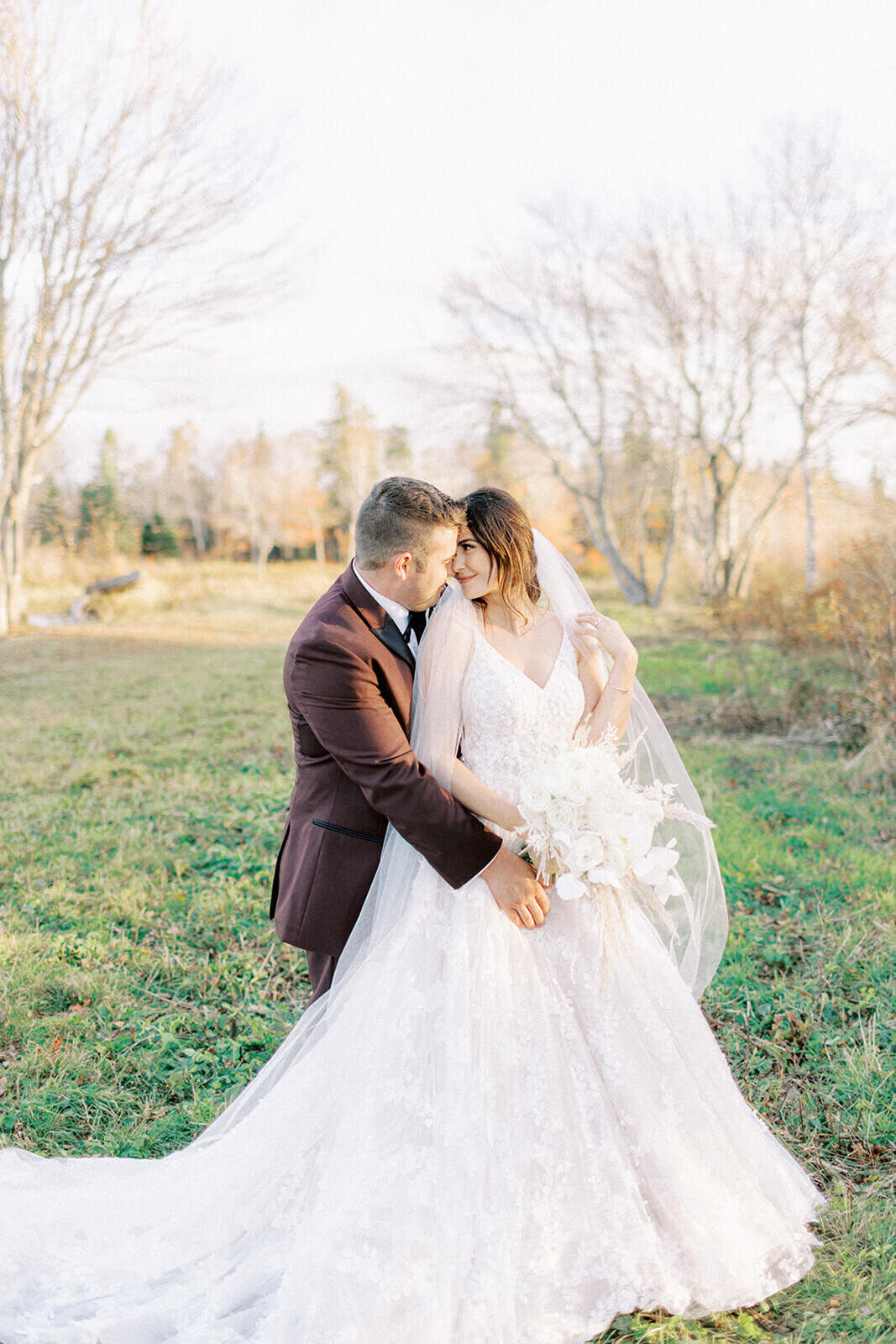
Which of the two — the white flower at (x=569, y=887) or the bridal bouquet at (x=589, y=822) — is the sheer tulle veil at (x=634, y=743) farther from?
the white flower at (x=569, y=887)

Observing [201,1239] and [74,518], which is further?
[74,518]

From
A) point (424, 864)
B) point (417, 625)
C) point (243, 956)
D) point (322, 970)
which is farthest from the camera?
point (243, 956)

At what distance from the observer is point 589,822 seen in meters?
2.37

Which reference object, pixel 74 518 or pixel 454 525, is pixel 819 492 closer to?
pixel 454 525

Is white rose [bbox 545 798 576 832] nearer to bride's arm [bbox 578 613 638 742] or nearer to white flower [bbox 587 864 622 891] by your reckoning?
white flower [bbox 587 864 622 891]

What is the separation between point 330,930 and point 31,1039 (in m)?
1.85

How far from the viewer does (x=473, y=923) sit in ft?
8.33

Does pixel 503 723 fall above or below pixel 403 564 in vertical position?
below

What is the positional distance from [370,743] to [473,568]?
2.33 feet

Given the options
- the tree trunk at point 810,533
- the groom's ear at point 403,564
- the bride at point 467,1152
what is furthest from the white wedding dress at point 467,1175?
the tree trunk at point 810,533

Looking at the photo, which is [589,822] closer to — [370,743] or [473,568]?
[370,743]

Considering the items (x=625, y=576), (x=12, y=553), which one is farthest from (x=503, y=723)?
(x=625, y=576)

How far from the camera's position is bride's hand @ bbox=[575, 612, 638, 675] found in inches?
112

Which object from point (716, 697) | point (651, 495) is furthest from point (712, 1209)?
point (651, 495)
